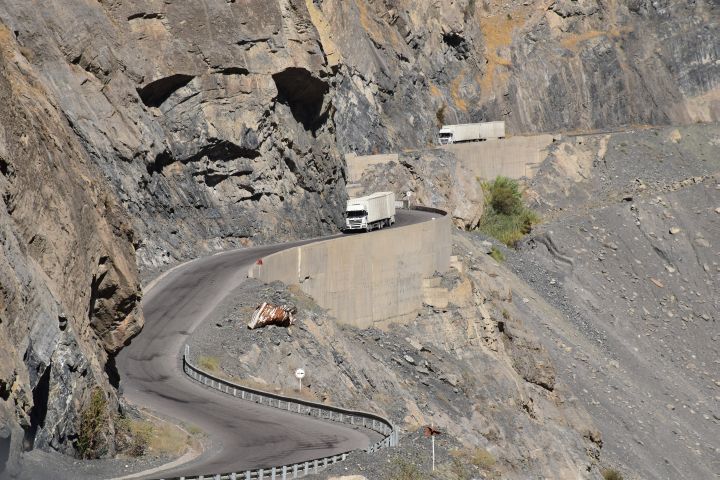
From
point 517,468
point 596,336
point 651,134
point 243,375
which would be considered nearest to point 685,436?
point 596,336

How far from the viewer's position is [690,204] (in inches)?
3484

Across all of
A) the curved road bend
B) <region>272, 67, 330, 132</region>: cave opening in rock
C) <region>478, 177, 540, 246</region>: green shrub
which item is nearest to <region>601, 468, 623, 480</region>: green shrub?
the curved road bend

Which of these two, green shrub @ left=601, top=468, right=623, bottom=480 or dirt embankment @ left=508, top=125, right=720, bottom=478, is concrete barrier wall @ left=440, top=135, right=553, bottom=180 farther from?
green shrub @ left=601, top=468, right=623, bottom=480

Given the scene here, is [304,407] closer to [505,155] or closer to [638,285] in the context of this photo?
[638,285]

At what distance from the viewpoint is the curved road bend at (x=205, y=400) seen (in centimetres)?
2730

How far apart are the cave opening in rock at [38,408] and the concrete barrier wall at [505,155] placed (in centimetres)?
6475

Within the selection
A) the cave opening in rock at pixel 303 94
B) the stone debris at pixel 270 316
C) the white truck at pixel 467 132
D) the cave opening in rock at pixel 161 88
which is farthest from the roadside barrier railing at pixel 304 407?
the white truck at pixel 467 132

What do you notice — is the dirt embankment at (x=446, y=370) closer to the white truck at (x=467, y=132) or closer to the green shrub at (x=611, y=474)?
the green shrub at (x=611, y=474)

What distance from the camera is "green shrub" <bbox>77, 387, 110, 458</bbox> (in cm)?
2362

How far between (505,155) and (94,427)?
6817 centimetres

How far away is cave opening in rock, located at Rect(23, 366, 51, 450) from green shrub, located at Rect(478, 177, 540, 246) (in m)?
59.6

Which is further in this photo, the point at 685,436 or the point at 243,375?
the point at 685,436

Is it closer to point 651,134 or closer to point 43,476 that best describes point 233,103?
point 43,476

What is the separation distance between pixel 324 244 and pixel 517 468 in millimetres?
11000
